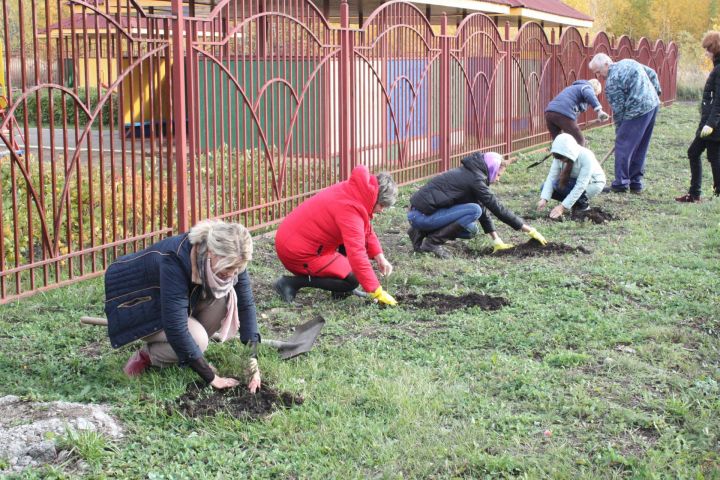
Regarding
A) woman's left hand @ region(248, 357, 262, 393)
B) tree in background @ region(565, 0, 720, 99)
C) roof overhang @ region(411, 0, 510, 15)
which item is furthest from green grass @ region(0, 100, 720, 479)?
tree in background @ region(565, 0, 720, 99)

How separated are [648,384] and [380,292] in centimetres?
204

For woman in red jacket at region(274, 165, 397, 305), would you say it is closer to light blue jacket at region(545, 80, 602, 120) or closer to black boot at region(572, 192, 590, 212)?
black boot at region(572, 192, 590, 212)

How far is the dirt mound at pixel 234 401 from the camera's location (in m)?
4.38

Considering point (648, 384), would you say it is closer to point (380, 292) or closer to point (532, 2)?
point (380, 292)

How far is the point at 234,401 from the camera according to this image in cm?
451

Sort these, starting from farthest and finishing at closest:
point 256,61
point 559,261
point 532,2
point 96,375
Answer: point 532,2
point 256,61
point 559,261
point 96,375

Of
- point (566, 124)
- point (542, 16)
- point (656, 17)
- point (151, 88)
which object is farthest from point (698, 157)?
point (656, 17)

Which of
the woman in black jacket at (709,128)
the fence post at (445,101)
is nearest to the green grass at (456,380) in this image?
the woman in black jacket at (709,128)

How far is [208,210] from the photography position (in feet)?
25.8

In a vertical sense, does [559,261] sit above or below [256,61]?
Answer: below

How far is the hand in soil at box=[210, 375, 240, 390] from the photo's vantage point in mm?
4559

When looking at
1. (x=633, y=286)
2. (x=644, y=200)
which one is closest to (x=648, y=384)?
(x=633, y=286)

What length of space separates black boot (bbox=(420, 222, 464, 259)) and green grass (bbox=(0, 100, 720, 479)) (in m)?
0.31

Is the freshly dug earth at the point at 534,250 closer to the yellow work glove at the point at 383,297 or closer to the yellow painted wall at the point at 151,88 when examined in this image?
the yellow work glove at the point at 383,297
